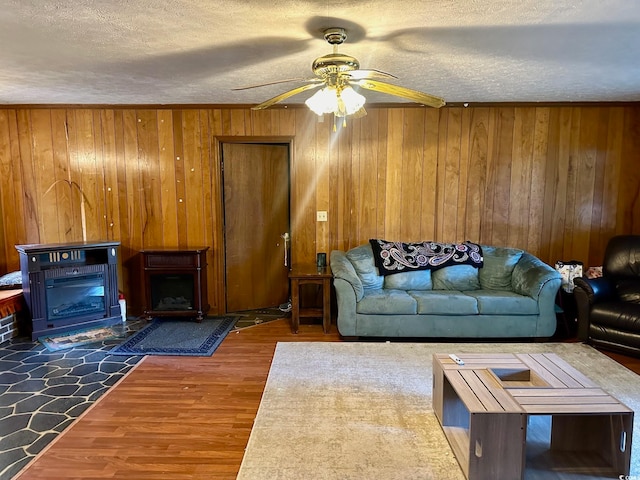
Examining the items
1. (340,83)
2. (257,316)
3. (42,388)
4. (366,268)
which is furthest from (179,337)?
(340,83)

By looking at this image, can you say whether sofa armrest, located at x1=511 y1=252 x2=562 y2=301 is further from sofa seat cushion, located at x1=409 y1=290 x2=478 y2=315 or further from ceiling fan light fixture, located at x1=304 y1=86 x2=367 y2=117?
ceiling fan light fixture, located at x1=304 y1=86 x2=367 y2=117

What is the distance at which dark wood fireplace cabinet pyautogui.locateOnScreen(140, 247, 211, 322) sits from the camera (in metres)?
Answer: 4.41

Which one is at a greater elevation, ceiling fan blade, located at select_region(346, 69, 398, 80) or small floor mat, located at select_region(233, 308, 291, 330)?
ceiling fan blade, located at select_region(346, 69, 398, 80)

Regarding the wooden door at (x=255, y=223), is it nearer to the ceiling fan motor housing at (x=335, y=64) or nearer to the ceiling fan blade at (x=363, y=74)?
the ceiling fan blade at (x=363, y=74)

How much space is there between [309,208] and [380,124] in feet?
4.27

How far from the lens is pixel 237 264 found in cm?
496

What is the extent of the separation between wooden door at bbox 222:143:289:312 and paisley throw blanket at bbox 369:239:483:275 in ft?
4.52

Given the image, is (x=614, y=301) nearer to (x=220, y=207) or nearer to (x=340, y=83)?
(x=340, y=83)

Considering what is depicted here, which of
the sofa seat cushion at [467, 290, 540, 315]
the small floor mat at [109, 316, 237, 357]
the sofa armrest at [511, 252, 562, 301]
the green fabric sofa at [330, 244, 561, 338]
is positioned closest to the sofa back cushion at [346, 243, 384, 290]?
the green fabric sofa at [330, 244, 561, 338]

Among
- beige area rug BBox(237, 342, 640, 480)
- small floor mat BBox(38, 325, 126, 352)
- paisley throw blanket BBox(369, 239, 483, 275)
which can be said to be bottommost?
beige area rug BBox(237, 342, 640, 480)

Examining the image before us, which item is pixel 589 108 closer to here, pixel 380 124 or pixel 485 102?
pixel 485 102

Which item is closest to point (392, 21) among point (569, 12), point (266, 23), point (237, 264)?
point (266, 23)

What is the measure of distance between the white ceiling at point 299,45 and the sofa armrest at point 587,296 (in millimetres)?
1890

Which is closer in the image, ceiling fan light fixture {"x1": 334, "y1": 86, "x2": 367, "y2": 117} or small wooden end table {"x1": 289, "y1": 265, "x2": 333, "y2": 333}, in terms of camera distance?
ceiling fan light fixture {"x1": 334, "y1": 86, "x2": 367, "y2": 117}
